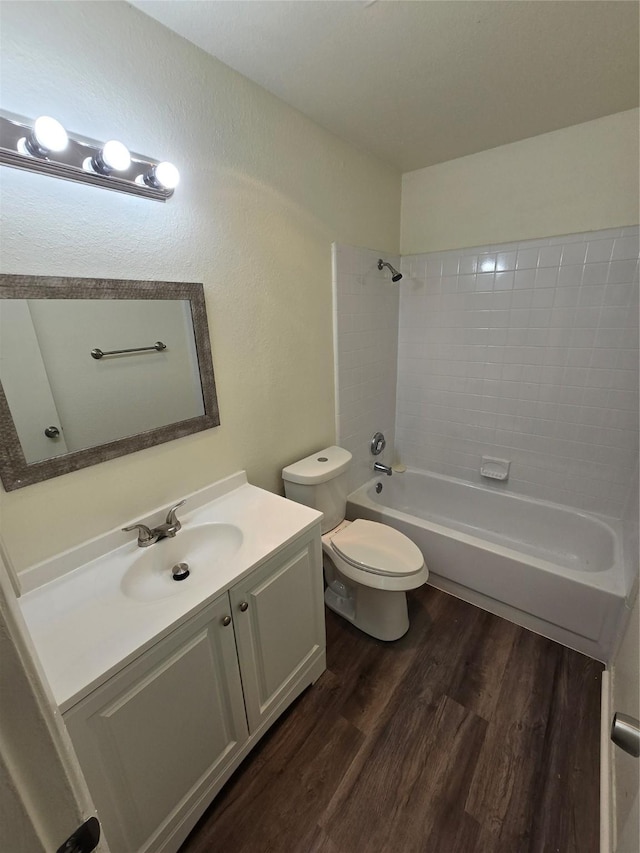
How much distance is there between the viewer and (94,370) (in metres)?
1.13

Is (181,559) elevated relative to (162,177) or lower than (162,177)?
lower

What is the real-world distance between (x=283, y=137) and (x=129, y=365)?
114cm

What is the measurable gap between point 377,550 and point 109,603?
1.12 meters

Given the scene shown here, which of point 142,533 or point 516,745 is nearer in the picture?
point 142,533

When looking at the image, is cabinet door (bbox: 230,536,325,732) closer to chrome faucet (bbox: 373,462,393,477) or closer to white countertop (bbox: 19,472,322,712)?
white countertop (bbox: 19,472,322,712)

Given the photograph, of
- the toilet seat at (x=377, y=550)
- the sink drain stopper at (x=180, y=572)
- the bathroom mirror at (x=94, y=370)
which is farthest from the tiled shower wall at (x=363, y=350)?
the sink drain stopper at (x=180, y=572)

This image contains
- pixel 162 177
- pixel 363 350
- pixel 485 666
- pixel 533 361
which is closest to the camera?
pixel 162 177

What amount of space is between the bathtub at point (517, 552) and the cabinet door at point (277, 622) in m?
0.82

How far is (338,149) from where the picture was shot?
5.78ft

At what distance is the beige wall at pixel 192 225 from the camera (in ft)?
3.09

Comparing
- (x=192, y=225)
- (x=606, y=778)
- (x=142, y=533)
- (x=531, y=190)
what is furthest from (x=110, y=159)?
(x=606, y=778)

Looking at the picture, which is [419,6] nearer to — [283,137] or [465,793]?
[283,137]

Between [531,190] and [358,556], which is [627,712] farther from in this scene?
[531,190]

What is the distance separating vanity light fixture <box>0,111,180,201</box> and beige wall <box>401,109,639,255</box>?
64.3 inches
